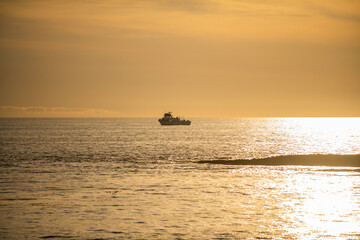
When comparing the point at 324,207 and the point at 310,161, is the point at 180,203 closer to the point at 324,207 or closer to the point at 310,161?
the point at 324,207

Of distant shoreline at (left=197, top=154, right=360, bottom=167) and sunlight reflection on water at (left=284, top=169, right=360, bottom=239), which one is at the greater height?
distant shoreline at (left=197, top=154, right=360, bottom=167)

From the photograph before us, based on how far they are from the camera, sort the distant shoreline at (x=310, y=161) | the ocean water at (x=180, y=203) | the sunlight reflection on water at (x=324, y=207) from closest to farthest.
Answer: the sunlight reflection on water at (x=324, y=207) < the ocean water at (x=180, y=203) < the distant shoreline at (x=310, y=161)

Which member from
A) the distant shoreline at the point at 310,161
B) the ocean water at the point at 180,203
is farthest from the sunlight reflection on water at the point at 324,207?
the distant shoreline at the point at 310,161

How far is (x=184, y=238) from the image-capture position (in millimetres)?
29719

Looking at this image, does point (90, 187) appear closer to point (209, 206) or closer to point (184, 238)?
point (209, 206)

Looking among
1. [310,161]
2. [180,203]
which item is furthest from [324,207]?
[310,161]

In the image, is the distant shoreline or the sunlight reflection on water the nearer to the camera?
the sunlight reflection on water

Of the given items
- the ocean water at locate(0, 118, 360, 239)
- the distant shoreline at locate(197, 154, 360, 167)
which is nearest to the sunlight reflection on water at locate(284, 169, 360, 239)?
the ocean water at locate(0, 118, 360, 239)

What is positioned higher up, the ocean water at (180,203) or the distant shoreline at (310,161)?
the distant shoreline at (310,161)

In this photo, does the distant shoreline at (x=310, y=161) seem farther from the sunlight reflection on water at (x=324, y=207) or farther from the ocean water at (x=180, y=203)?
the sunlight reflection on water at (x=324, y=207)

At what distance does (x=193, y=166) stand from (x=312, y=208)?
1456 inches

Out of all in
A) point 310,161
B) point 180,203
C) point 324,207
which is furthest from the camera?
point 310,161

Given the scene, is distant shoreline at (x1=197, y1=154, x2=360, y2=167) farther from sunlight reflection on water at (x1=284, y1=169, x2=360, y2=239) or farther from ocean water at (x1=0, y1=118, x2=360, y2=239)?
sunlight reflection on water at (x1=284, y1=169, x2=360, y2=239)

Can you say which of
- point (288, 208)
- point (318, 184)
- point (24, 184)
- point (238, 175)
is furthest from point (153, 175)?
point (288, 208)
